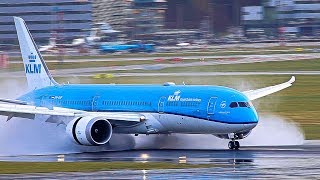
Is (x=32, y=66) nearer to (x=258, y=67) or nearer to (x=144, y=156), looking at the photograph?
(x=144, y=156)

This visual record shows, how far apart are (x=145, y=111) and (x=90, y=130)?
13.4 ft

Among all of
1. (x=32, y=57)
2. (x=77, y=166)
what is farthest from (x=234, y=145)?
(x=32, y=57)

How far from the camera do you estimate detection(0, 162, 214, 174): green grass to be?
4572cm

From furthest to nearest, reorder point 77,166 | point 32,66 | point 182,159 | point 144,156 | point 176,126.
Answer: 1. point 32,66
2. point 176,126
3. point 144,156
4. point 182,159
5. point 77,166

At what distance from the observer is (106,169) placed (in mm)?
45875

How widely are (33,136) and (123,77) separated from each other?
51.0m

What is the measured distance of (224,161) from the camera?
163ft

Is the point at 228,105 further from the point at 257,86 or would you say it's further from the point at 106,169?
the point at 257,86

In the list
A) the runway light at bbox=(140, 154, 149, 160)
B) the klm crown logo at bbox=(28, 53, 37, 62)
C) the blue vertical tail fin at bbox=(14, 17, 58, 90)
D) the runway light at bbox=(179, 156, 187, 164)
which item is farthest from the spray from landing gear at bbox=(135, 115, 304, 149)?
the klm crown logo at bbox=(28, 53, 37, 62)

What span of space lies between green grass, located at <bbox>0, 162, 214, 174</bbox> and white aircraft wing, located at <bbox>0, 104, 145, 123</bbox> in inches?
404

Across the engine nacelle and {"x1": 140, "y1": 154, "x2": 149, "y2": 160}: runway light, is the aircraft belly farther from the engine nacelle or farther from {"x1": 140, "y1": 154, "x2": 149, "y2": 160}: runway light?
{"x1": 140, "y1": 154, "x2": 149, "y2": 160}: runway light

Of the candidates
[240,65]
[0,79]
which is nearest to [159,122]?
[0,79]

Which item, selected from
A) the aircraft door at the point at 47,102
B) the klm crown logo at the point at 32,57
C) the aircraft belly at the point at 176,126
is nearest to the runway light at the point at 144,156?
the aircraft belly at the point at 176,126

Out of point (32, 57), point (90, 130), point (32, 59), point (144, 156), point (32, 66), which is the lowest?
point (144, 156)
